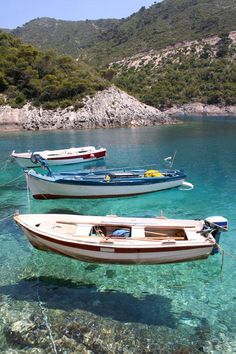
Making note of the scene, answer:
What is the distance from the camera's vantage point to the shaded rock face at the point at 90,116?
7044cm

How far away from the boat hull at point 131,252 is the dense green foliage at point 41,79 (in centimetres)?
6491

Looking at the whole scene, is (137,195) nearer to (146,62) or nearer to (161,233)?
(161,233)

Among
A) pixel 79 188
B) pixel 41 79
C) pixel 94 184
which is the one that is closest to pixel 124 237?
pixel 94 184

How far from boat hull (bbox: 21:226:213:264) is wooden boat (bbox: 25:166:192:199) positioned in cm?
900

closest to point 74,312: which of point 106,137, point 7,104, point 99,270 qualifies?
point 99,270

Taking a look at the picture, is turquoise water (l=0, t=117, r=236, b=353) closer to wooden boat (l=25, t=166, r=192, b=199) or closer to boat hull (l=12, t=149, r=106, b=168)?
wooden boat (l=25, t=166, r=192, b=199)

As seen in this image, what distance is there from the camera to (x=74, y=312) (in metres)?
10.3

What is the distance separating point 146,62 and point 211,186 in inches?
5166

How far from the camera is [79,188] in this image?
68.6ft

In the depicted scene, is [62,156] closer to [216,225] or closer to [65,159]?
[65,159]

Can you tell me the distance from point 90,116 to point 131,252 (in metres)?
63.4

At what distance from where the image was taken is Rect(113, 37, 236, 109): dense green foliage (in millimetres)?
116769

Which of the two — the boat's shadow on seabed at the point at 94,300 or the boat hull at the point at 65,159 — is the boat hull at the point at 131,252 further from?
the boat hull at the point at 65,159

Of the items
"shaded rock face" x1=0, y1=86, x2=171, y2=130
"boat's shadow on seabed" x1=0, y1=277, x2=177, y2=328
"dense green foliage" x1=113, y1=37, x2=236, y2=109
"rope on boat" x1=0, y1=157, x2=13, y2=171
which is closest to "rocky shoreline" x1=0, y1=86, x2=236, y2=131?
"shaded rock face" x1=0, y1=86, x2=171, y2=130
